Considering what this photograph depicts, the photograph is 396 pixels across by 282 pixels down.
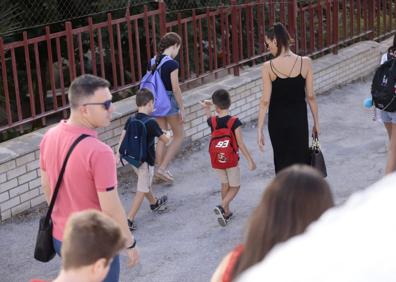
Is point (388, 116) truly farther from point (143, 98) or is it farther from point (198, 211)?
point (143, 98)

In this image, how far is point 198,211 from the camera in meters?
6.03

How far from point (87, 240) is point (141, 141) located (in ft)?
10.6

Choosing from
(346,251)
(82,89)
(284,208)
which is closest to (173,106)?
(82,89)

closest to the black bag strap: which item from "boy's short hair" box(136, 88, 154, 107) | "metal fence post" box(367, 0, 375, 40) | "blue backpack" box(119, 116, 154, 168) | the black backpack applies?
"blue backpack" box(119, 116, 154, 168)

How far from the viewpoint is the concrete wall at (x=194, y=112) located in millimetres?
5789

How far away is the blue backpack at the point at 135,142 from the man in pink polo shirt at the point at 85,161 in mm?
2244

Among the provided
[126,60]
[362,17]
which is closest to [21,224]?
[126,60]

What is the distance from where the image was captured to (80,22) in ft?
29.4

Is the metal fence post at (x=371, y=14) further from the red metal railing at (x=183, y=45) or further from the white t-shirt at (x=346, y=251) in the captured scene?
the white t-shirt at (x=346, y=251)

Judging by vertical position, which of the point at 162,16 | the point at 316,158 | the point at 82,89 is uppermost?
the point at 82,89

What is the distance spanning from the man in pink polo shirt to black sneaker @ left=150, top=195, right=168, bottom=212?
111 inches

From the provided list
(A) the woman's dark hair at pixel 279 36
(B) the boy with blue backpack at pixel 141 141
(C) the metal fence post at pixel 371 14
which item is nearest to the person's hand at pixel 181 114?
(B) the boy with blue backpack at pixel 141 141

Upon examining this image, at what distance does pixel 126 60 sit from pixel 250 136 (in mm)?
1941

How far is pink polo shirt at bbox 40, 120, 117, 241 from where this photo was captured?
298 centimetres
